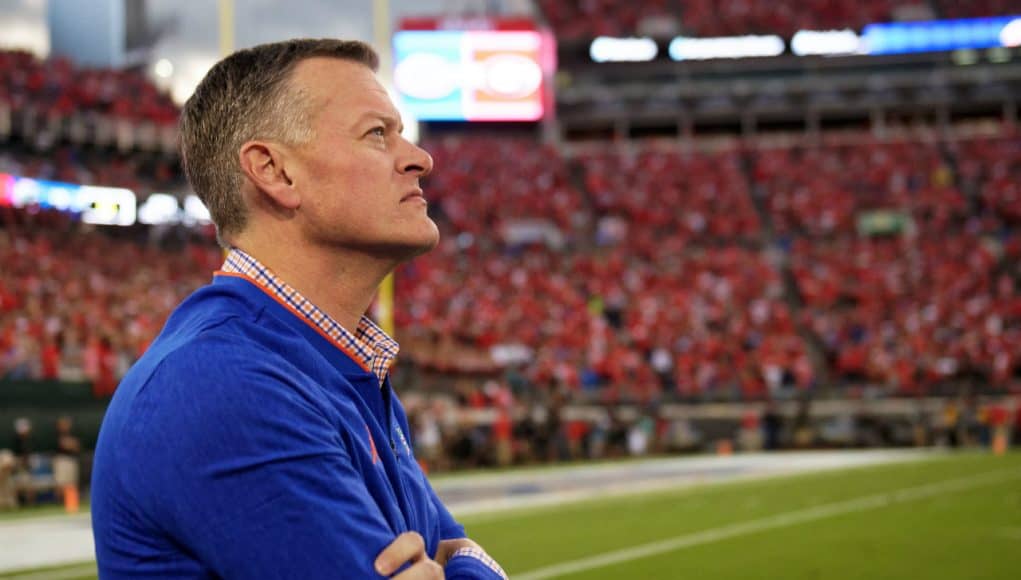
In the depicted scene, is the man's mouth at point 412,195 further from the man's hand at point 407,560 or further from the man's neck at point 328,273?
the man's hand at point 407,560

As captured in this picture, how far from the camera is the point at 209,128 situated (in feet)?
6.49

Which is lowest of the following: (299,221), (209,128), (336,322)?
(336,322)

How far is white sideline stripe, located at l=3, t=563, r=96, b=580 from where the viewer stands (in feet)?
26.9

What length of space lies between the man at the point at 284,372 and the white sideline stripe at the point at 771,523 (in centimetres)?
627

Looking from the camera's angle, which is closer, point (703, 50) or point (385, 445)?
point (385, 445)

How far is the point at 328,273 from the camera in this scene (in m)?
1.99

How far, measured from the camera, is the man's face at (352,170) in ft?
6.35

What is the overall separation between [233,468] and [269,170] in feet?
1.98

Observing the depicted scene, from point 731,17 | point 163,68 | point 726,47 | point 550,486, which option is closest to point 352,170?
point 550,486

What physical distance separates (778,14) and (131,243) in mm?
27282

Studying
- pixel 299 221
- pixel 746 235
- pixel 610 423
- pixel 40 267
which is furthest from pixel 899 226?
pixel 299 221

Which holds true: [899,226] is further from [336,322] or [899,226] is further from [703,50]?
[336,322]

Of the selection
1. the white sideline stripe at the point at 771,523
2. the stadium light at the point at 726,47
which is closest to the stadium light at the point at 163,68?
the stadium light at the point at 726,47

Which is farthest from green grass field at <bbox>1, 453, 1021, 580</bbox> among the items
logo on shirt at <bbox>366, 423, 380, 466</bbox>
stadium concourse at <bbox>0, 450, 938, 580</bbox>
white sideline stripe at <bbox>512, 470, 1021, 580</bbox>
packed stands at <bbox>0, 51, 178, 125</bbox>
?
packed stands at <bbox>0, 51, 178, 125</bbox>
